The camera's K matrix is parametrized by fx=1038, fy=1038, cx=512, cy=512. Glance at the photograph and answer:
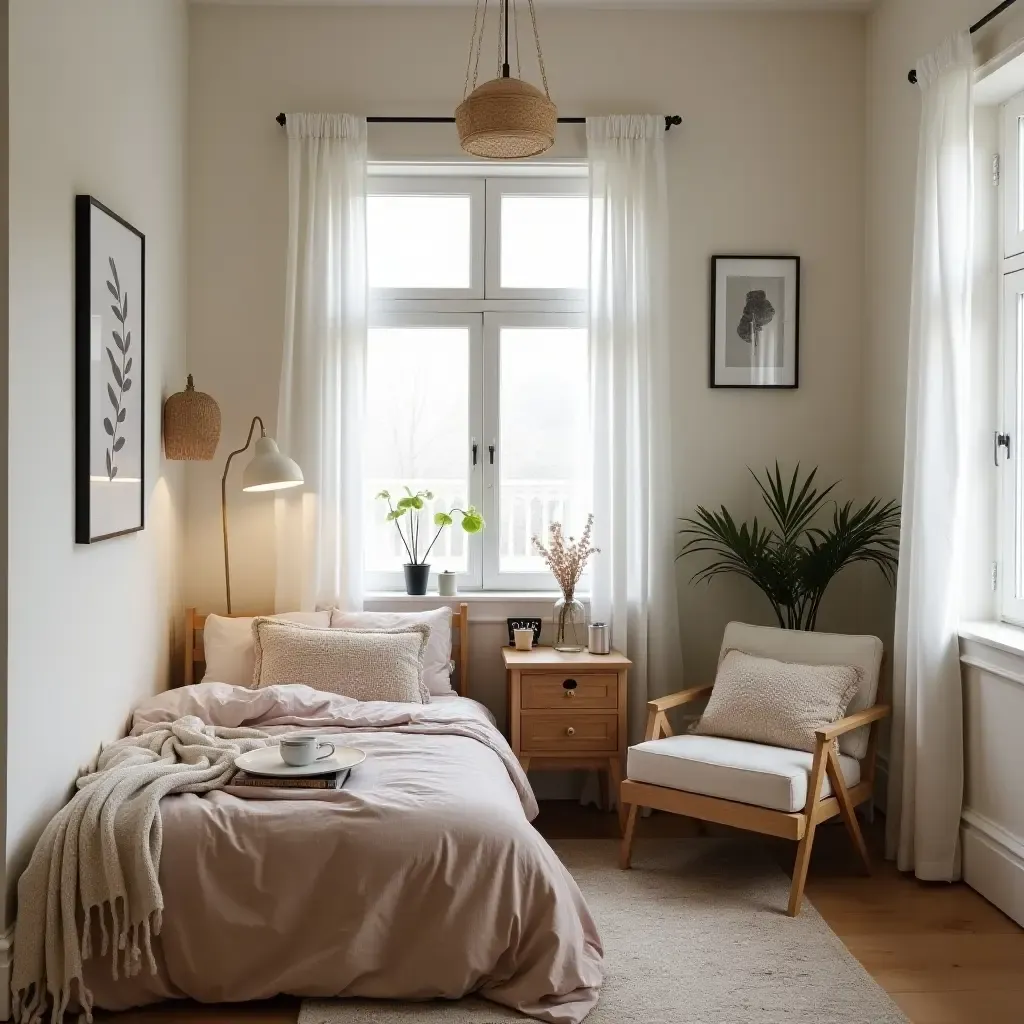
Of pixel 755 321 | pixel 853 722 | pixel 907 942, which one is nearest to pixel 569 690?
pixel 853 722

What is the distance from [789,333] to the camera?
4379 millimetres

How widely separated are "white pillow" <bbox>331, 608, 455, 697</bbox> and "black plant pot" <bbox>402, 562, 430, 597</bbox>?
0.21 m

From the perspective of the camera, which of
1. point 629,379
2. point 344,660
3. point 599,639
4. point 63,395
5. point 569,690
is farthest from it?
point 629,379

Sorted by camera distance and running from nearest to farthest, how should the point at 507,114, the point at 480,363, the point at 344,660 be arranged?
the point at 507,114
the point at 344,660
the point at 480,363

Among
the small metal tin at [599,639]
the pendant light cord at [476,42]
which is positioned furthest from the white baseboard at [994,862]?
the pendant light cord at [476,42]

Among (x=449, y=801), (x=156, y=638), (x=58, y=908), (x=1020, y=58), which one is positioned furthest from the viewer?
(x=156, y=638)

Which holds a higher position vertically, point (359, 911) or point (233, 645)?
point (233, 645)

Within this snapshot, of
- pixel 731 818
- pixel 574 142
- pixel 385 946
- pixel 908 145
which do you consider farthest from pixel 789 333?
pixel 385 946

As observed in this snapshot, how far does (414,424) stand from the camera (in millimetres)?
4469

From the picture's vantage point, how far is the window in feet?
14.6

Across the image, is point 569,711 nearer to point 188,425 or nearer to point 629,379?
point 629,379

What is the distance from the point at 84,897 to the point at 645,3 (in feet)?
12.6

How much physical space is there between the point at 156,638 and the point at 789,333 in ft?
9.28

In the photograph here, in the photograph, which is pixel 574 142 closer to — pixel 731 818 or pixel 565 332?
pixel 565 332
